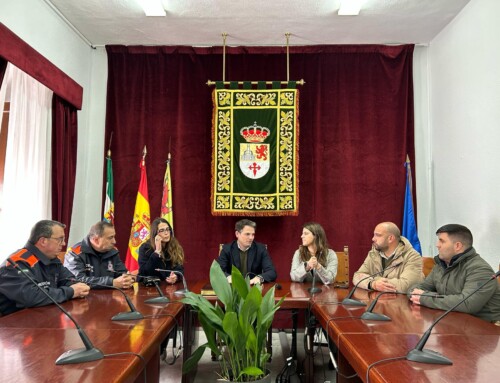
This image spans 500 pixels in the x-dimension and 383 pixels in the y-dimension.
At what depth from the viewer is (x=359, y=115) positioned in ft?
17.4

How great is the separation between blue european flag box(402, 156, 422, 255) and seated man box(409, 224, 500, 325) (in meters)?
1.85

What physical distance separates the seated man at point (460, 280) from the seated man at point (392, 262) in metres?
0.18

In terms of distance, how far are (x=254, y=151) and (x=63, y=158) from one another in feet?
6.26

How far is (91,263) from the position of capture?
3494 mm

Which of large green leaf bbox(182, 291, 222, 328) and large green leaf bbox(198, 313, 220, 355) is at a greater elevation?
large green leaf bbox(182, 291, 222, 328)

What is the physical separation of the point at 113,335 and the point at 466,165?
11.8 feet

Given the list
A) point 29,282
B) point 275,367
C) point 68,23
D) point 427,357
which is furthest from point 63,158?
point 427,357

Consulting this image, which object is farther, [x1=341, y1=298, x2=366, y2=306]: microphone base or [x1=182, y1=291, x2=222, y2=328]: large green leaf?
[x1=341, y1=298, x2=366, y2=306]: microphone base

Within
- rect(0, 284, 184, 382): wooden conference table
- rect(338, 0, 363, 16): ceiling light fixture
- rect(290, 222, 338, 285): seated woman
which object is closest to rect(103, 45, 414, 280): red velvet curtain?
rect(338, 0, 363, 16): ceiling light fixture

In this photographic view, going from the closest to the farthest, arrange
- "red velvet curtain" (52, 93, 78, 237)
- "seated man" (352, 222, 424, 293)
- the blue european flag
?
1. "seated man" (352, 222, 424, 293)
2. "red velvet curtain" (52, 93, 78, 237)
3. the blue european flag

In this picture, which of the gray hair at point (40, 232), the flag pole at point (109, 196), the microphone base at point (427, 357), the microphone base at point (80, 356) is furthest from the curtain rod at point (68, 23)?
the microphone base at point (427, 357)

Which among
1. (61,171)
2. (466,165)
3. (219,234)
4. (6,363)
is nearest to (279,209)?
(219,234)

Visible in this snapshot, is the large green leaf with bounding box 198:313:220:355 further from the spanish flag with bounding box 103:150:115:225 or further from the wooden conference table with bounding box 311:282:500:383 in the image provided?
the spanish flag with bounding box 103:150:115:225

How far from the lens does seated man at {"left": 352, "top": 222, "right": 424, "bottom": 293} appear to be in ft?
10.7
